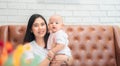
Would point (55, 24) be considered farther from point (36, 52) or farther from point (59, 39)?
point (36, 52)

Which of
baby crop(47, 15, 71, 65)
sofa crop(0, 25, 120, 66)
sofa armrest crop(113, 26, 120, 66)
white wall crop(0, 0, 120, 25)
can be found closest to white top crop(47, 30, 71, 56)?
baby crop(47, 15, 71, 65)

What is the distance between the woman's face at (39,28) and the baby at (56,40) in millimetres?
83

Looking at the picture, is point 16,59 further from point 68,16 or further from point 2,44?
point 68,16

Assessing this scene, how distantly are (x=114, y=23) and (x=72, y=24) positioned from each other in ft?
2.06

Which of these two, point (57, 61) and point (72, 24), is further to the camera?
point (72, 24)

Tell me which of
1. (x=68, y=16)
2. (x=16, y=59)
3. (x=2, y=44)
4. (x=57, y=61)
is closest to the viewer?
(x=16, y=59)

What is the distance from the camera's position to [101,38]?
295 cm

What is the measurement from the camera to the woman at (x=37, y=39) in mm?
2223

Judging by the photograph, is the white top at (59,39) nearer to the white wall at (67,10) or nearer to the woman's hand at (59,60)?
the woman's hand at (59,60)

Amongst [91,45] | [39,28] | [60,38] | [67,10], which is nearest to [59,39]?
[60,38]

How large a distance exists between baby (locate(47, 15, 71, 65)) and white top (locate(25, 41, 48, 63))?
85mm

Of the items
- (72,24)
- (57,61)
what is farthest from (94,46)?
(57,61)

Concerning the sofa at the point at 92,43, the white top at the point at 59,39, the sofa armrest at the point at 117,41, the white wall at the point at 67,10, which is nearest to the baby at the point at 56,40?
the white top at the point at 59,39

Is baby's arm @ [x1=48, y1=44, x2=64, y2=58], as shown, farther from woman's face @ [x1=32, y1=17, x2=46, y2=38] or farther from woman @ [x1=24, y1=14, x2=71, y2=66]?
woman's face @ [x1=32, y1=17, x2=46, y2=38]
